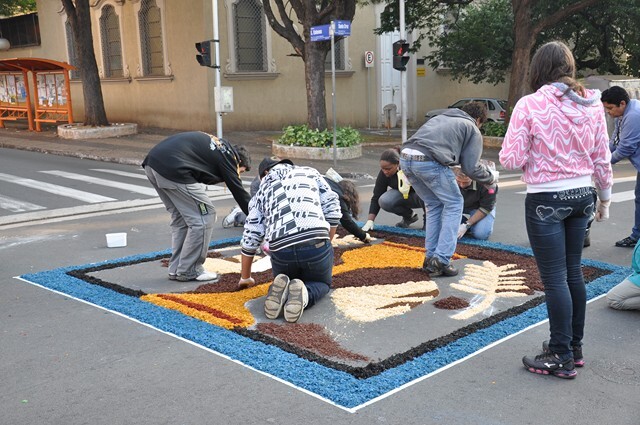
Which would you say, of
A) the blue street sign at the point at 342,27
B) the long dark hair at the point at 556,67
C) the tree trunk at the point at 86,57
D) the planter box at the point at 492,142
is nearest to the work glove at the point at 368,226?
the long dark hair at the point at 556,67

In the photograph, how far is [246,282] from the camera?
577cm

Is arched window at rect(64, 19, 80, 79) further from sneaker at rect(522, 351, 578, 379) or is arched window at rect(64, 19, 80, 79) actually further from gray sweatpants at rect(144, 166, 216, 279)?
sneaker at rect(522, 351, 578, 379)

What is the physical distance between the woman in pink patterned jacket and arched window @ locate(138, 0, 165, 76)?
21239mm

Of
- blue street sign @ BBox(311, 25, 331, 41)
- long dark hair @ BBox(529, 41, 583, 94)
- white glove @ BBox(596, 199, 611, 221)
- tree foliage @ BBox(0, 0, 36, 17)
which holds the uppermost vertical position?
tree foliage @ BBox(0, 0, 36, 17)

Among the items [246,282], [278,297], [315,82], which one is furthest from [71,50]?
[278,297]

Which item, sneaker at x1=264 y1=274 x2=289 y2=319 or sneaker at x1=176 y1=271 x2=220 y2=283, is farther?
sneaker at x1=176 y1=271 x2=220 y2=283

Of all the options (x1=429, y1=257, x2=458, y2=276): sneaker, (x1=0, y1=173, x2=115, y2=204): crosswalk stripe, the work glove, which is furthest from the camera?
(x1=0, y1=173, x2=115, y2=204): crosswalk stripe

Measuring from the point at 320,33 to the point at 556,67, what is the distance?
1226cm

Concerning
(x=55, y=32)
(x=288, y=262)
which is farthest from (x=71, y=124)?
(x=288, y=262)

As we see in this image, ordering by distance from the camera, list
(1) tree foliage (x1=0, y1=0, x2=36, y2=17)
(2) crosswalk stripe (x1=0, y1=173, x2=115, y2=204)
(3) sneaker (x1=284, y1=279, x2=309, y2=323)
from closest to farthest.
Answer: (3) sneaker (x1=284, y1=279, x2=309, y2=323)
(2) crosswalk stripe (x1=0, y1=173, x2=115, y2=204)
(1) tree foliage (x1=0, y1=0, x2=36, y2=17)

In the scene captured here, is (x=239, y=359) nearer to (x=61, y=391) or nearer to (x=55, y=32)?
(x=61, y=391)

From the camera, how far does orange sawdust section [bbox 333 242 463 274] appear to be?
21.8 ft

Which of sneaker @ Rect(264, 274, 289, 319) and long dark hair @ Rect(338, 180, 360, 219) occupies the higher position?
long dark hair @ Rect(338, 180, 360, 219)

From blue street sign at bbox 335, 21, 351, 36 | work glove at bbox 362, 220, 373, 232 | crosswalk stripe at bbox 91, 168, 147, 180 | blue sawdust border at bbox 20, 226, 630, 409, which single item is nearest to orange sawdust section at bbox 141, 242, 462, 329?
blue sawdust border at bbox 20, 226, 630, 409
